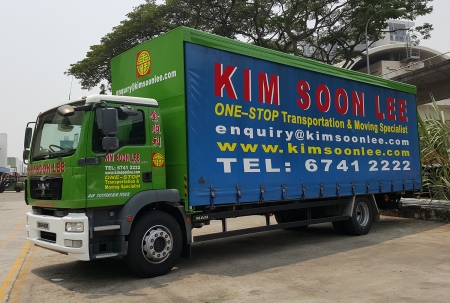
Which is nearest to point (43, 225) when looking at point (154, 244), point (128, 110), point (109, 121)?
point (154, 244)

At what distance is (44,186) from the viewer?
20.4 ft

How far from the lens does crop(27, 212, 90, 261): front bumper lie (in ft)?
18.5

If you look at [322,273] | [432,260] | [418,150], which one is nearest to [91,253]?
[322,273]

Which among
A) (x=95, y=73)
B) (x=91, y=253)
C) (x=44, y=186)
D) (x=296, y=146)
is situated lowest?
(x=91, y=253)

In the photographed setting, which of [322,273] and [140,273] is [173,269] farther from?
[322,273]

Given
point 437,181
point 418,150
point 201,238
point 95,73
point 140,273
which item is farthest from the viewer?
point 95,73

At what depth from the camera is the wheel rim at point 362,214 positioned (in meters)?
9.98

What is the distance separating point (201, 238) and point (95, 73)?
20.7 metres

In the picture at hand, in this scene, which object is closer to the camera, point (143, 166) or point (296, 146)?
point (143, 166)

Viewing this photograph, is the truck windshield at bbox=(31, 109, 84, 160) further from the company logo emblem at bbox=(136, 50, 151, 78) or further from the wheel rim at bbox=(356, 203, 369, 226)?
the wheel rim at bbox=(356, 203, 369, 226)

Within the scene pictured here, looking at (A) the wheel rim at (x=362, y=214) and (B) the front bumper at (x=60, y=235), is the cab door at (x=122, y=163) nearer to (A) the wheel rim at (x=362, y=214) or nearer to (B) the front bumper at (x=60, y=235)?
(B) the front bumper at (x=60, y=235)

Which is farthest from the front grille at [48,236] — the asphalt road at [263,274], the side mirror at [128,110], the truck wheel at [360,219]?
the truck wheel at [360,219]

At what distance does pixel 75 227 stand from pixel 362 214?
275 inches

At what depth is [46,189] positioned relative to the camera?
6168mm
